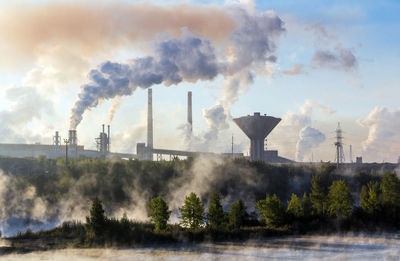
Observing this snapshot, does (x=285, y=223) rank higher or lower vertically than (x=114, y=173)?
lower

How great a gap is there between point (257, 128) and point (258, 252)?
95.7m

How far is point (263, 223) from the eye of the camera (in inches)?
1879

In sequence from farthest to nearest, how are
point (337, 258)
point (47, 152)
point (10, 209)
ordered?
point (47, 152), point (10, 209), point (337, 258)

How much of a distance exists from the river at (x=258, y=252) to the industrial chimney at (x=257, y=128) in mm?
88178

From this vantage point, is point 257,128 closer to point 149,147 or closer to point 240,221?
point 149,147

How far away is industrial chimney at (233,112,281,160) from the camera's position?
424ft

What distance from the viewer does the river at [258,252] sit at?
1347 inches

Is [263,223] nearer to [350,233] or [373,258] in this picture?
[350,233]

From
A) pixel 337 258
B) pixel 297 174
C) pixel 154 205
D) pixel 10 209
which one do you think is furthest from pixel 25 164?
pixel 337 258

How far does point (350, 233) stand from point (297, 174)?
3960 cm

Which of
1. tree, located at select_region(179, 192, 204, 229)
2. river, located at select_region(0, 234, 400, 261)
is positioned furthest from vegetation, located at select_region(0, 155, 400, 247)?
river, located at select_region(0, 234, 400, 261)

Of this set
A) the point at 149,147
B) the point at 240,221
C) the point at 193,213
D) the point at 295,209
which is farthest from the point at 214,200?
the point at 149,147

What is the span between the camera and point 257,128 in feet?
427

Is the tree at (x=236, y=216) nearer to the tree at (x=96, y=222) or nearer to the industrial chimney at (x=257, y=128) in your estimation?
the tree at (x=96, y=222)
